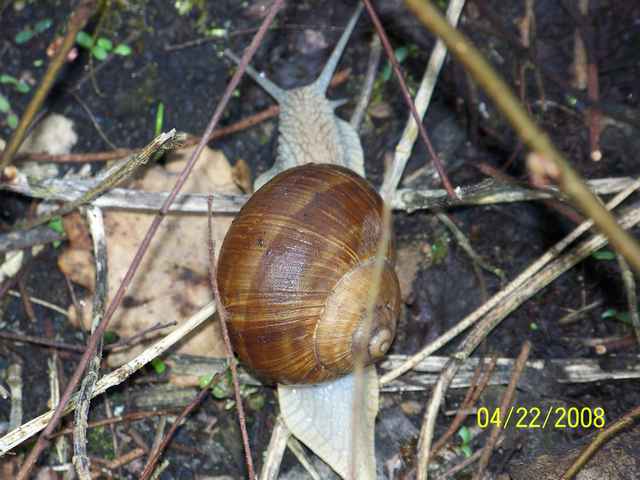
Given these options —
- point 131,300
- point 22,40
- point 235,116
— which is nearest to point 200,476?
point 131,300

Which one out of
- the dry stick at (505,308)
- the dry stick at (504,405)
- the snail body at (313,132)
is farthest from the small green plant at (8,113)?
the dry stick at (504,405)

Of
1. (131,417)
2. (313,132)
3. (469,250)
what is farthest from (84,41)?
(469,250)

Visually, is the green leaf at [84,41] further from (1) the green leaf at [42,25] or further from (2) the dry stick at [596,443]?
(2) the dry stick at [596,443]

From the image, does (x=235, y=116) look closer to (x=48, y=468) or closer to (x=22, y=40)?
(x=22, y=40)

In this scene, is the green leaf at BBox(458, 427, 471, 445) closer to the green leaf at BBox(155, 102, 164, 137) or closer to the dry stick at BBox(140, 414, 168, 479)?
the dry stick at BBox(140, 414, 168, 479)

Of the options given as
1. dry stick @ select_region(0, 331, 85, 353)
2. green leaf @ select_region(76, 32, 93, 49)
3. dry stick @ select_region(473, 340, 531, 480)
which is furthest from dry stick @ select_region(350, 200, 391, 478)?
green leaf @ select_region(76, 32, 93, 49)

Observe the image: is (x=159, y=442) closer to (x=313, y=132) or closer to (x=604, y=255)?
(x=313, y=132)
